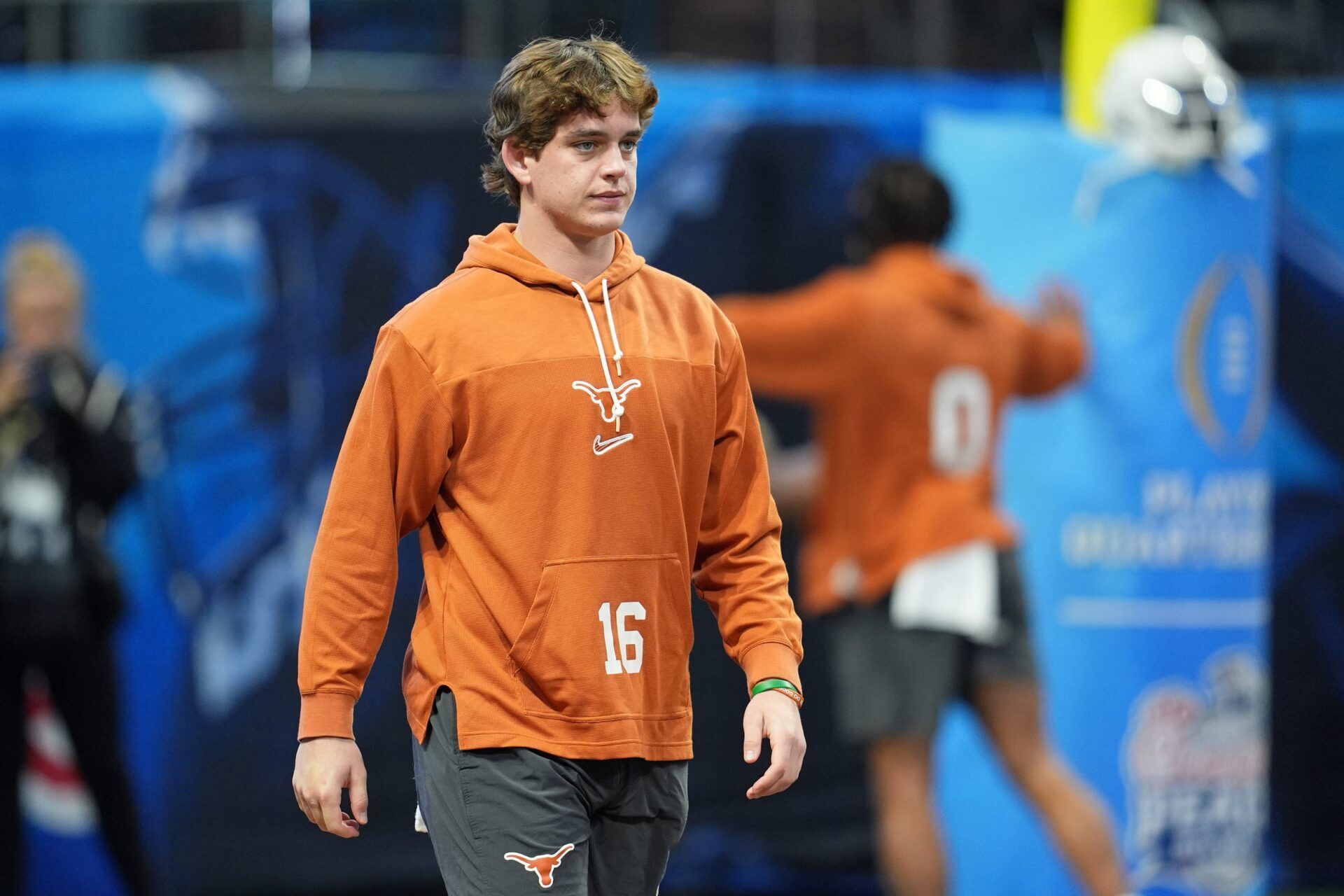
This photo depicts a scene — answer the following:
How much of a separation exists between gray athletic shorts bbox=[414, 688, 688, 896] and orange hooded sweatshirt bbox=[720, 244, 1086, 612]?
222 centimetres

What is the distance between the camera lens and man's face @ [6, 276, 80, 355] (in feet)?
16.9

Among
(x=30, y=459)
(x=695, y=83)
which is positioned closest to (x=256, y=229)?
(x=30, y=459)

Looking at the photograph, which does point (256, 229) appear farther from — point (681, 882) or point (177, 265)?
point (681, 882)

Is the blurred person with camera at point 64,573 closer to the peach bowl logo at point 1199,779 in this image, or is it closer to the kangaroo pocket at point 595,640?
the peach bowl logo at point 1199,779

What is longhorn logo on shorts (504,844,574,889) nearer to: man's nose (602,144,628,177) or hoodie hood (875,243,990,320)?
man's nose (602,144,628,177)

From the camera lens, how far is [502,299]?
2.54m

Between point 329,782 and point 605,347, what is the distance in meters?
0.68

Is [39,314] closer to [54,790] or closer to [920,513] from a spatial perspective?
[54,790]

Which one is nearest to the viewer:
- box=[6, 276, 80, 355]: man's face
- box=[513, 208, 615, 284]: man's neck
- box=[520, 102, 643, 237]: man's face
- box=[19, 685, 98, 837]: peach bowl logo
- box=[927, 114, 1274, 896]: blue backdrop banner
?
box=[520, 102, 643, 237]: man's face

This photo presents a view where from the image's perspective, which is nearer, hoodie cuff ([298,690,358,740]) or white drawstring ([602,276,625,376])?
hoodie cuff ([298,690,358,740])

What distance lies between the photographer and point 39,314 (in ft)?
17.0

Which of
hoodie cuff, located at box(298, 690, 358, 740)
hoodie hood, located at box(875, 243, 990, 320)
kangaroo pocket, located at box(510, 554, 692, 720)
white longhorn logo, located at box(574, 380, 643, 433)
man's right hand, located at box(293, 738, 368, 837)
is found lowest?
man's right hand, located at box(293, 738, 368, 837)

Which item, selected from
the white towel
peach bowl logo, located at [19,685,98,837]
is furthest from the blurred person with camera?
the white towel

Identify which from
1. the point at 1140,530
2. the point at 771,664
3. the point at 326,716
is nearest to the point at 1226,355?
the point at 1140,530
